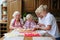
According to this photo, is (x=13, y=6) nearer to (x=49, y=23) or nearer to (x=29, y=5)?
(x=29, y=5)

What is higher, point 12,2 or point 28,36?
point 12,2

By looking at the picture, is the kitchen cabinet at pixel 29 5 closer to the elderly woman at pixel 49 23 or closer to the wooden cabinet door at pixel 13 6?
the wooden cabinet door at pixel 13 6

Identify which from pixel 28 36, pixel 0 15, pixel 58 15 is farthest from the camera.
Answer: pixel 0 15

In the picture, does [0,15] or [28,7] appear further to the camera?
[0,15]

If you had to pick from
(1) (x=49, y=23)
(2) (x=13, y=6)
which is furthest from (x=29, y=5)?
(1) (x=49, y=23)

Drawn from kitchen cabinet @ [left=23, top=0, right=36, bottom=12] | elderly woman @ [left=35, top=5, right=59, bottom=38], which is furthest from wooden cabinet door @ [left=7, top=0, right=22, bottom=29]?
elderly woman @ [left=35, top=5, right=59, bottom=38]

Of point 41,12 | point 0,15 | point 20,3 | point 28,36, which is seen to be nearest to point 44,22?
point 41,12

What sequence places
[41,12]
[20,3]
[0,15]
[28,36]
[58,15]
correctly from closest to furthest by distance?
[28,36] → [41,12] → [20,3] → [58,15] → [0,15]

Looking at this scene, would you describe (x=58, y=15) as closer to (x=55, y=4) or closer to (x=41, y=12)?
(x=55, y=4)

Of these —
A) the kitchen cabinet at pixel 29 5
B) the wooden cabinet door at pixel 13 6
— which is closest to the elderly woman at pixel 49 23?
the wooden cabinet door at pixel 13 6

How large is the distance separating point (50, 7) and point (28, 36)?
3.60m

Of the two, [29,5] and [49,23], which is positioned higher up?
[29,5]

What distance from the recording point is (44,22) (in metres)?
3.24

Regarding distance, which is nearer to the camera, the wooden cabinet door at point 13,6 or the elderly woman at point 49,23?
the elderly woman at point 49,23
